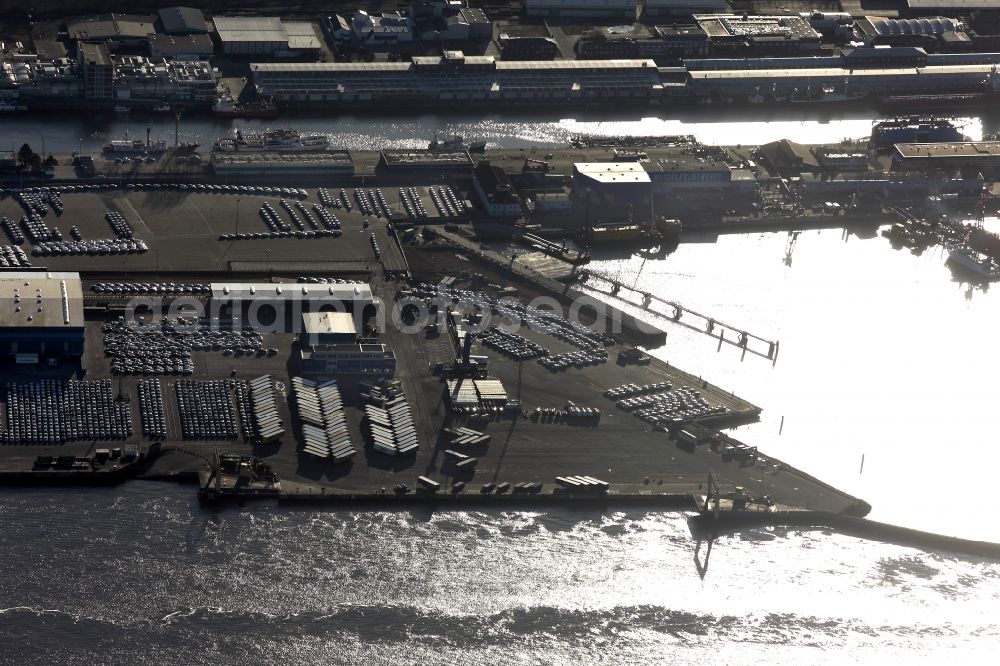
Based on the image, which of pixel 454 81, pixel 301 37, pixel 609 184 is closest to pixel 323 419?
pixel 609 184

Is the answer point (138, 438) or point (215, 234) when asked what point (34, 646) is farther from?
point (215, 234)

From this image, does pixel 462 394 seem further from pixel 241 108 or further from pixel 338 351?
pixel 241 108

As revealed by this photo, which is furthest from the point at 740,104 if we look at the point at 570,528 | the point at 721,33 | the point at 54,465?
the point at 54,465

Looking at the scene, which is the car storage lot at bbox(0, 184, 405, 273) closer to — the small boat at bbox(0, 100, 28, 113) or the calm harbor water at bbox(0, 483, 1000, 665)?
the small boat at bbox(0, 100, 28, 113)

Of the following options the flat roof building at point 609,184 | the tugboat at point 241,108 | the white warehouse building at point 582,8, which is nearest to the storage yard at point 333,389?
the flat roof building at point 609,184

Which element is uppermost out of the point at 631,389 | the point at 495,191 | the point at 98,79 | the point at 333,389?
the point at 98,79

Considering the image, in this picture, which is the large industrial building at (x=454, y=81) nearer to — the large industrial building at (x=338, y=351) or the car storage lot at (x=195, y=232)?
the car storage lot at (x=195, y=232)

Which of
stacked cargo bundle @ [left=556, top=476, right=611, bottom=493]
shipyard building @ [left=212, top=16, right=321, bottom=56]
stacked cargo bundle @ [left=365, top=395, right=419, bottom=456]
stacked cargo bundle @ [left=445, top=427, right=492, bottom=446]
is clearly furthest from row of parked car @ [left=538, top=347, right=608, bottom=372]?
shipyard building @ [left=212, top=16, right=321, bottom=56]
